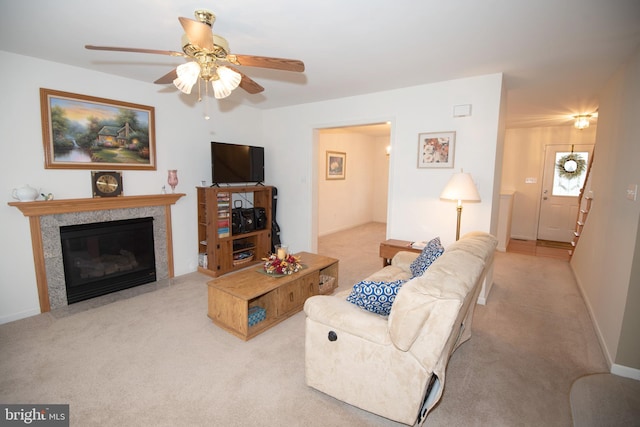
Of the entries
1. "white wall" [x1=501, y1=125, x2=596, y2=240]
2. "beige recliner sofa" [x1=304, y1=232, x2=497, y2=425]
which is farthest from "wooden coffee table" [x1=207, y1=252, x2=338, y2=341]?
"white wall" [x1=501, y1=125, x2=596, y2=240]

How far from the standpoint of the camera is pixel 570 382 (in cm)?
221

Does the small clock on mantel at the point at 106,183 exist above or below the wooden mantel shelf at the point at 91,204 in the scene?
above

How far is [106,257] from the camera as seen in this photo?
3596 mm

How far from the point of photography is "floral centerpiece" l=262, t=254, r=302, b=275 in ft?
10.00

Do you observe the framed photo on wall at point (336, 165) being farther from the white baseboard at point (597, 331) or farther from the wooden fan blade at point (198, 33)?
the wooden fan blade at point (198, 33)

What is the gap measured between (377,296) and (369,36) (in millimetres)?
1985

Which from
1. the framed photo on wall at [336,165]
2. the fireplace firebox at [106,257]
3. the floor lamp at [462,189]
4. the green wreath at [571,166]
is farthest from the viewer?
the framed photo on wall at [336,165]

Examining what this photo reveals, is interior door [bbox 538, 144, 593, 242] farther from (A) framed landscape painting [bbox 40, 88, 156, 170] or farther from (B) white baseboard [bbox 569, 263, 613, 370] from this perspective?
(A) framed landscape painting [bbox 40, 88, 156, 170]

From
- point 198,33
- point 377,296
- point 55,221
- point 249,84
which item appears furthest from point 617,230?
point 55,221

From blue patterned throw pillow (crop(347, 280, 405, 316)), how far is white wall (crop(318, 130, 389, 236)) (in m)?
4.93

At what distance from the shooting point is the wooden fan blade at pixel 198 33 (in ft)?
5.19

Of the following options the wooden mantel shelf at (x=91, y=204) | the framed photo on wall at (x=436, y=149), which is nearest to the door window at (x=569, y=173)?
the framed photo on wall at (x=436, y=149)

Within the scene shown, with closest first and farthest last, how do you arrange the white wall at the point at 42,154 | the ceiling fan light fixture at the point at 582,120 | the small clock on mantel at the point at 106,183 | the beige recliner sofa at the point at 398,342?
the beige recliner sofa at the point at 398,342 → the white wall at the point at 42,154 → the small clock on mantel at the point at 106,183 → the ceiling fan light fixture at the point at 582,120

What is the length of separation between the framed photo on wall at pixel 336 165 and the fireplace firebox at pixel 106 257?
14.0 ft
